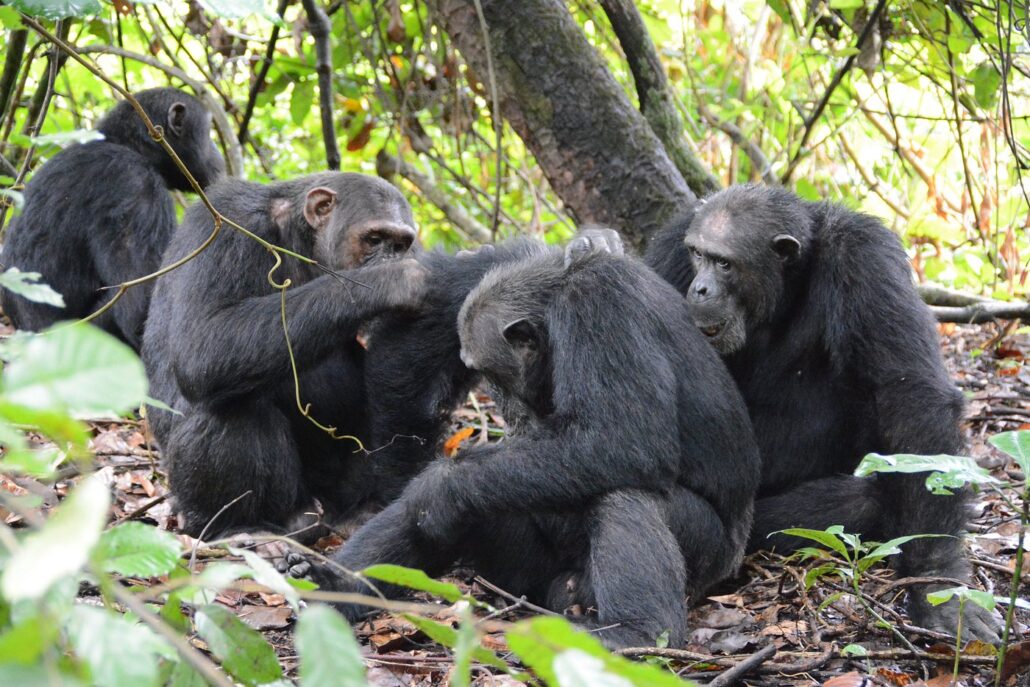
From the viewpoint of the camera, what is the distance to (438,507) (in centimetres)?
437

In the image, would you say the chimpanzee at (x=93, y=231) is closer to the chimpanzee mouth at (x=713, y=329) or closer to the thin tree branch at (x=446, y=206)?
Result: the thin tree branch at (x=446, y=206)

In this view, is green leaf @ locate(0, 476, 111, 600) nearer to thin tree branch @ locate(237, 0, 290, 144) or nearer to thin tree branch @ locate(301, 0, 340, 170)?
thin tree branch @ locate(301, 0, 340, 170)

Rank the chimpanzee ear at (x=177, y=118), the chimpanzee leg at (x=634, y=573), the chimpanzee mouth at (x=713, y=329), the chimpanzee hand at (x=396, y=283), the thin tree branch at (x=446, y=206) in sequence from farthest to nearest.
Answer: the thin tree branch at (x=446, y=206), the chimpanzee ear at (x=177, y=118), the chimpanzee hand at (x=396, y=283), the chimpanzee mouth at (x=713, y=329), the chimpanzee leg at (x=634, y=573)

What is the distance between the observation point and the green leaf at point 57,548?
1251mm

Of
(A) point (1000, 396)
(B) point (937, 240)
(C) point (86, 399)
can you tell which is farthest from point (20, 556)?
(B) point (937, 240)

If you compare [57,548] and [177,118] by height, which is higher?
[177,118]

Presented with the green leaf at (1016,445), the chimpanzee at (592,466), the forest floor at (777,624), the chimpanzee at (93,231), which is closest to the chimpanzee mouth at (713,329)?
the chimpanzee at (592,466)

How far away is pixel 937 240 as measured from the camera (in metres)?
9.94

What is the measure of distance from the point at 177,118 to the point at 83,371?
7.23 metres

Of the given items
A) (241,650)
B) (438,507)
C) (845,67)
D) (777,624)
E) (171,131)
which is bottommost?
(777,624)

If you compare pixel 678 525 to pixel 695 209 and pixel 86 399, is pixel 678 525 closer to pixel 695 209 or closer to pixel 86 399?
pixel 695 209

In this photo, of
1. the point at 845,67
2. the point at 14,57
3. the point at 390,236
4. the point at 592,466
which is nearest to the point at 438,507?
the point at 592,466

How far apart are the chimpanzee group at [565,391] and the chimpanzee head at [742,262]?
0.01m

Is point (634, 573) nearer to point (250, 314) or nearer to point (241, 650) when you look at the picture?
point (241, 650)
